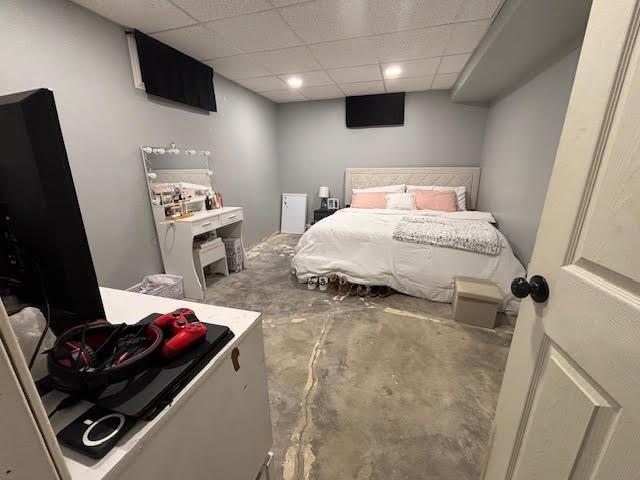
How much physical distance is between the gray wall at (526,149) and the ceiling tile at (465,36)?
0.66 m

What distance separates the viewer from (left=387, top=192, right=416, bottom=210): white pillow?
12.4ft

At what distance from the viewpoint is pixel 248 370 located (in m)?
0.86

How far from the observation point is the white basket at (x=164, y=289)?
231 centimetres

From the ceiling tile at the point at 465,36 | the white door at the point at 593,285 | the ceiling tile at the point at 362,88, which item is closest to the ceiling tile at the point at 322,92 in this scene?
the ceiling tile at the point at 362,88

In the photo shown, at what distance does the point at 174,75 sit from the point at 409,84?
2871mm

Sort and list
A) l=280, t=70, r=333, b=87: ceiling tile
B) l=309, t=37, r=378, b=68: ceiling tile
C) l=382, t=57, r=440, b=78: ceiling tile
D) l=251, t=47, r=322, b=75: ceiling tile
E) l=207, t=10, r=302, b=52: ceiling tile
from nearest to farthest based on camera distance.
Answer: l=207, t=10, r=302, b=52: ceiling tile, l=309, t=37, r=378, b=68: ceiling tile, l=251, t=47, r=322, b=75: ceiling tile, l=382, t=57, r=440, b=78: ceiling tile, l=280, t=70, r=333, b=87: ceiling tile

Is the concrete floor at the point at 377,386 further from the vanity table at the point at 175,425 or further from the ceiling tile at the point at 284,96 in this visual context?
the ceiling tile at the point at 284,96

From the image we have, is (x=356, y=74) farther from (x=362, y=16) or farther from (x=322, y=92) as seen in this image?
(x=362, y=16)

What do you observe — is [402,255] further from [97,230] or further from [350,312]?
[97,230]

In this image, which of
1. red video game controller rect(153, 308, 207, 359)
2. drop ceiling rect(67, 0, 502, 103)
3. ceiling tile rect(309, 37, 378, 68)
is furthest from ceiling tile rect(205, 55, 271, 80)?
red video game controller rect(153, 308, 207, 359)

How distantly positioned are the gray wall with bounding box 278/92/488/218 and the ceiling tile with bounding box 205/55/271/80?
4.98 ft

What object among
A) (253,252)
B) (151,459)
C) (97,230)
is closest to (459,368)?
(151,459)

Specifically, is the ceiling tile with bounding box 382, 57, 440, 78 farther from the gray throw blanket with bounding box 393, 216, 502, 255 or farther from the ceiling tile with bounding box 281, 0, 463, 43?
the gray throw blanket with bounding box 393, 216, 502, 255

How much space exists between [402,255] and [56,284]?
7.79 feet
